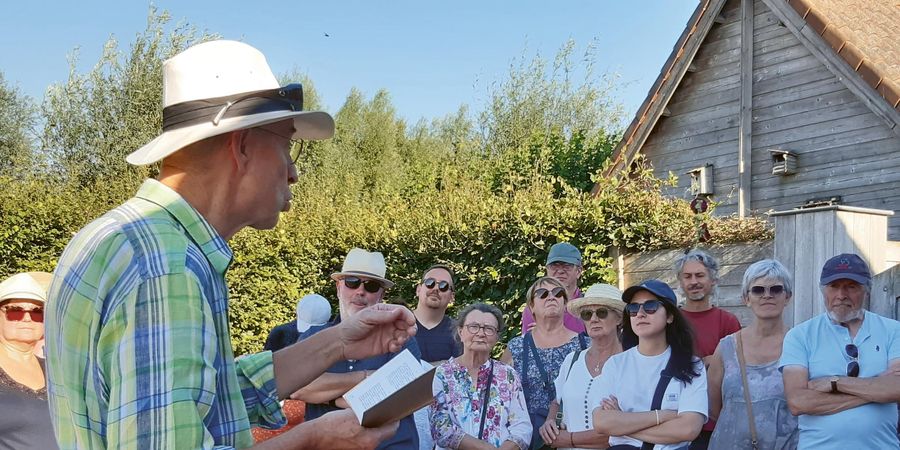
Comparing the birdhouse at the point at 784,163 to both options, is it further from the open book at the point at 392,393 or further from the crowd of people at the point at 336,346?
the open book at the point at 392,393

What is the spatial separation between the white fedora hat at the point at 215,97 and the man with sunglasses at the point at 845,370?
12.5 feet

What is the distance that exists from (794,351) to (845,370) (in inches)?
10.8

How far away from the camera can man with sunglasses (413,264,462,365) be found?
24.0 feet

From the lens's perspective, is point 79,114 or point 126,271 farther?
point 79,114

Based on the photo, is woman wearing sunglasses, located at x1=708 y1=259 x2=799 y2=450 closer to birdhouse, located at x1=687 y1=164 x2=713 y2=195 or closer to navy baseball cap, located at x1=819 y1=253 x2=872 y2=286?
navy baseball cap, located at x1=819 y1=253 x2=872 y2=286

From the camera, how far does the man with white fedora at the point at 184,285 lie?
1.68 metres

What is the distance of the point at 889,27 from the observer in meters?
13.5

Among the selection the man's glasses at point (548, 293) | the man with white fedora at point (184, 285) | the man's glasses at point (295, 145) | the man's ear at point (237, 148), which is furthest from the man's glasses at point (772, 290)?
the man's ear at point (237, 148)

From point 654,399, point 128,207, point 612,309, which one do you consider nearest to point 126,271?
point 128,207

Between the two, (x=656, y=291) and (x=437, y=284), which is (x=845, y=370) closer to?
(x=656, y=291)

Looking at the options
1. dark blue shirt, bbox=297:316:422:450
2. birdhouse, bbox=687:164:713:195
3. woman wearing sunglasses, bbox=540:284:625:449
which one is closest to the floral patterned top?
woman wearing sunglasses, bbox=540:284:625:449

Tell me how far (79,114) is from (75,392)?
20.5 meters

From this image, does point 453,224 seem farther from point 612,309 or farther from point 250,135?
point 250,135

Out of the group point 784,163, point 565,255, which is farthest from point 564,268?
point 784,163
